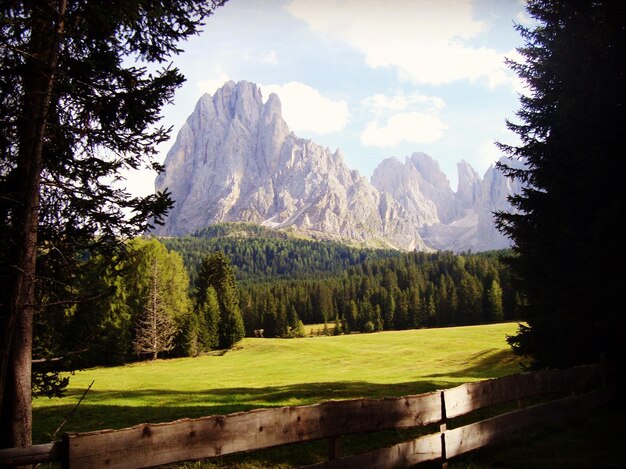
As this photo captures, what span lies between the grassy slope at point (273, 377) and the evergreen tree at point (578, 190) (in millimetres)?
7193

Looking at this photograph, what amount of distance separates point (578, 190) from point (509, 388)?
7.02 metres

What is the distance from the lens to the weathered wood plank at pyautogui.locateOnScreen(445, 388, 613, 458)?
7.43m

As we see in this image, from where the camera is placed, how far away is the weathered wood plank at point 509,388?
24.8 feet

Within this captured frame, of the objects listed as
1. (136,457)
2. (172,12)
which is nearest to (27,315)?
(136,457)

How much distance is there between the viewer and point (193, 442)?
496 cm

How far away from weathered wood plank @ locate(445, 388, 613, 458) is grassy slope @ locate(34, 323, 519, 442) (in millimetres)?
7474

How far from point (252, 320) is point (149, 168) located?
296 ft

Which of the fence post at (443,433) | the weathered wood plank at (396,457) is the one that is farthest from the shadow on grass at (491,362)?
the weathered wood plank at (396,457)

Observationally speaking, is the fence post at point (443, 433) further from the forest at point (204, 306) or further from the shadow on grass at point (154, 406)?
the shadow on grass at point (154, 406)

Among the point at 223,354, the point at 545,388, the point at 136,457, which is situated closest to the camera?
the point at 136,457

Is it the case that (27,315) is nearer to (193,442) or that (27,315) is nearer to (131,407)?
(193,442)

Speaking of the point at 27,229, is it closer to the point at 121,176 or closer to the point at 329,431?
the point at 121,176

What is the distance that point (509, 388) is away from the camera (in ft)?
27.5

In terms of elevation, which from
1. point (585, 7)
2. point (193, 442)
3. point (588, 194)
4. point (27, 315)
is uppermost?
point (585, 7)
